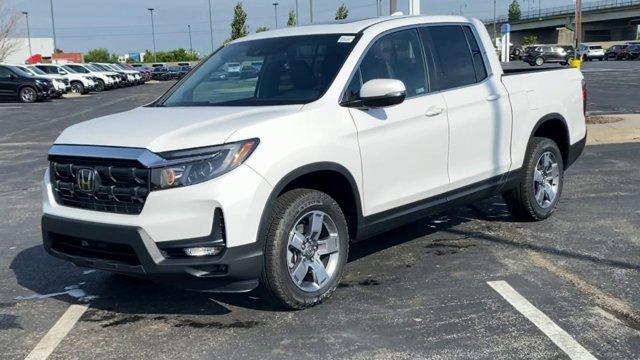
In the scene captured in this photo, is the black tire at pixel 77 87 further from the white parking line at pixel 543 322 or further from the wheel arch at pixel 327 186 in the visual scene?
the white parking line at pixel 543 322

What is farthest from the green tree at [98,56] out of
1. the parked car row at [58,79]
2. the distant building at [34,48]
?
the parked car row at [58,79]

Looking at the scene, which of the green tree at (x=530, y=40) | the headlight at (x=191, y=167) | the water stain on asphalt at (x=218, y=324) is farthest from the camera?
the green tree at (x=530, y=40)

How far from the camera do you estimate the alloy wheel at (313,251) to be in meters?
4.63

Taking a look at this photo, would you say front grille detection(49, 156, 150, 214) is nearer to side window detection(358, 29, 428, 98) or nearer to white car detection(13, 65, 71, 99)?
side window detection(358, 29, 428, 98)

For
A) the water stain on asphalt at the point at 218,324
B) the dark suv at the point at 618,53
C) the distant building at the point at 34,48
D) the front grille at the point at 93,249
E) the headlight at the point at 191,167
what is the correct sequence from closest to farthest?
1. the headlight at the point at 191,167
2. the front grille at the point at 93,249
3. the water stain on asphalt at the point at 218,324
4. the dark suv at the point at 618,53
5. the distant building at the point at 34,48

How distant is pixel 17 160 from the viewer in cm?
1295

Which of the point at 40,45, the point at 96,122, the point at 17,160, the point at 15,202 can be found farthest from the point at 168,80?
the point at 96,122

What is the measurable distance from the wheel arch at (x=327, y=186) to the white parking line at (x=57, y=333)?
56.9 inches

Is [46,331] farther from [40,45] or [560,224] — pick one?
[40,45]

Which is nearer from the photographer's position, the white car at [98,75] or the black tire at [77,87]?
the black tire at [77,87]

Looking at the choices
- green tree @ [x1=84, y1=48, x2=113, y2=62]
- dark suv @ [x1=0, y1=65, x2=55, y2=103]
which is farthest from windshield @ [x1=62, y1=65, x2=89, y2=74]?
green tree @ [x1=84, y1=48, x2=113, y2=62]

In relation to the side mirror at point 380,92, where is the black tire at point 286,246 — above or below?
below

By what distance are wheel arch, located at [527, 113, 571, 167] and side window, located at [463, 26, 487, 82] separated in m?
0.92

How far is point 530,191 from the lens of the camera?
22.0ft
